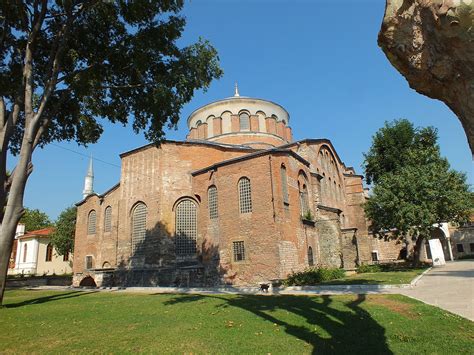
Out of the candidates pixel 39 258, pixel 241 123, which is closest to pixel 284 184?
pixel 241 123

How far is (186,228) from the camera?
81.1 ft

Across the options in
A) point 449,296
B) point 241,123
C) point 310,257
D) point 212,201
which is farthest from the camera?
point 241,123

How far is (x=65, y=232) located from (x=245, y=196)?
28.0 metres

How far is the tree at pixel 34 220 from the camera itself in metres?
61.2

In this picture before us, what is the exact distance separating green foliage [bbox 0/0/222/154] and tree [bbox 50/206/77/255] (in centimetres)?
2820

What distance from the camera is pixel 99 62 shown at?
45.0ft

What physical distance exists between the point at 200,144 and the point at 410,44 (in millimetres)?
24635

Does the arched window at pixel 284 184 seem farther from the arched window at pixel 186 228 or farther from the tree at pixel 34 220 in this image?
the tree at pixel 34 220

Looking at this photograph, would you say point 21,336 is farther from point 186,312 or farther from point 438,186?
point 438,186

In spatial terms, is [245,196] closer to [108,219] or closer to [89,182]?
[108,219]

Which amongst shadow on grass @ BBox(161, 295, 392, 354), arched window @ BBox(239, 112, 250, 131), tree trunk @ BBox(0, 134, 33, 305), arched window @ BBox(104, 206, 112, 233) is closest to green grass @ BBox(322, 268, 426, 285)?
shadow on grass @ BBox(161, 295, 392, 354)

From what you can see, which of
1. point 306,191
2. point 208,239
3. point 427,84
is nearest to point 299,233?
point 306,191

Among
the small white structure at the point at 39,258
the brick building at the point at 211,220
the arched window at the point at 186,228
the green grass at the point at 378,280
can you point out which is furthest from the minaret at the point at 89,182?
the green grass at the point at 378,280

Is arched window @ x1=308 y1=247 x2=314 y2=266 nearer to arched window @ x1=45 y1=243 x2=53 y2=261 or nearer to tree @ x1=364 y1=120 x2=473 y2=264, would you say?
tree @ x1=364 y1=120 x2=473 y2=264
